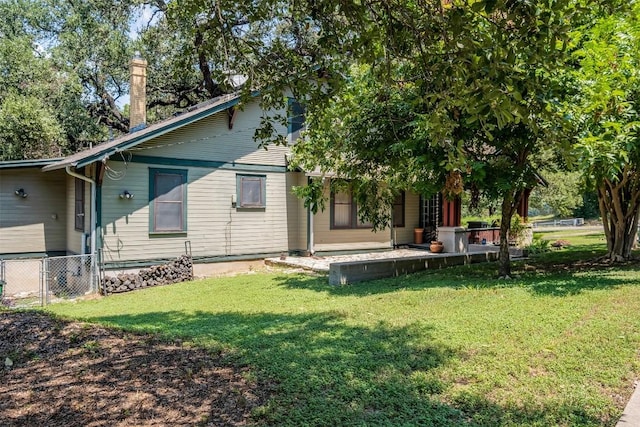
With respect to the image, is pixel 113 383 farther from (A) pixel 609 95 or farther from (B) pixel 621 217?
(B) pixel 621 217

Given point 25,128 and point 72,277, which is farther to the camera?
point 25,128

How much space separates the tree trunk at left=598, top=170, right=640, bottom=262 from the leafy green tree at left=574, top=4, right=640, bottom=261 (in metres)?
3.80

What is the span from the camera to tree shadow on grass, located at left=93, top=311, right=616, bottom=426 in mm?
3203

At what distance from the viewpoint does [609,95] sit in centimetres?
673

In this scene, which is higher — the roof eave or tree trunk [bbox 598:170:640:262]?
the roof eave

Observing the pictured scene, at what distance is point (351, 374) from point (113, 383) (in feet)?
6.34

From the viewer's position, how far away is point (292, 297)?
861 centimetres

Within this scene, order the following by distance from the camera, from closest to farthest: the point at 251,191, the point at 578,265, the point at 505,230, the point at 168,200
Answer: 1. the point at 505,230
2. the point at 578,265
3. the point at 168,200
4. the point at 251,191

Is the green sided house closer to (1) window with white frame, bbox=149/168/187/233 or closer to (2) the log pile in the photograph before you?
(1) window with white frame, bbox=149/168/187/233

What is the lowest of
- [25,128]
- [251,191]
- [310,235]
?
[310,235]

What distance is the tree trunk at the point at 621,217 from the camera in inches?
431

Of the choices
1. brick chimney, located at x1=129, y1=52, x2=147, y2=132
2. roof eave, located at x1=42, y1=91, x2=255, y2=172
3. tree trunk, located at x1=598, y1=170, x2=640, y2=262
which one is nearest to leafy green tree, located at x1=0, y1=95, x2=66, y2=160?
brick chimney, located at x1=129, y1=52, x2=147, y2=132

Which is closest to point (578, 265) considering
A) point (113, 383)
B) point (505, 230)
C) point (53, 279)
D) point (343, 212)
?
point (505, 230)

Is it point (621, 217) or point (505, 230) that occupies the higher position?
point (621, 217)
